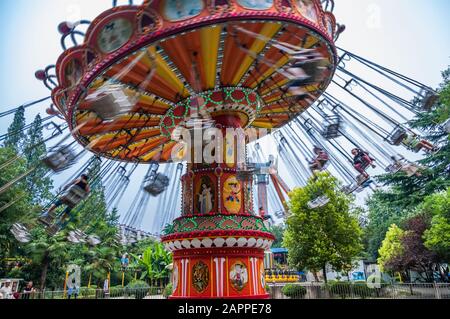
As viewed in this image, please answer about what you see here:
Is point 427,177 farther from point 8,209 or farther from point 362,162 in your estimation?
point 8,209

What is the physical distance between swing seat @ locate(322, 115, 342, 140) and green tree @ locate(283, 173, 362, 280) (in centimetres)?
951

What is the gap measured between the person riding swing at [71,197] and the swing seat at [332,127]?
7.30 meters

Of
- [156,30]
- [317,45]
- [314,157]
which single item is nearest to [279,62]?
[317,45]

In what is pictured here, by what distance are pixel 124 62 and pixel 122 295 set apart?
1936cm

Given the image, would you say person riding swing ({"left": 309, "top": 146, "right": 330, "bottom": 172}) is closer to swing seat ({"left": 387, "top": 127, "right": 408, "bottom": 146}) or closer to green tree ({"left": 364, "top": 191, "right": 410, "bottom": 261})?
swing seat ({"left": 387, "top": 127, "right": 408, "bottom": 146})

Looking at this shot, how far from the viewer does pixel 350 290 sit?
731 inches

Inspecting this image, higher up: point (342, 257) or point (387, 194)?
point (387, 194)

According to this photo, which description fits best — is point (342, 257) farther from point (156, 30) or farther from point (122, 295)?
point (156, 30)

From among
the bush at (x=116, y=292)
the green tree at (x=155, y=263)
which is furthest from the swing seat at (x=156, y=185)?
the green tree at (x=155, y=263)

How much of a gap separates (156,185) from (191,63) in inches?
178

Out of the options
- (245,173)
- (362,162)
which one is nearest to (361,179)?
(362,162)

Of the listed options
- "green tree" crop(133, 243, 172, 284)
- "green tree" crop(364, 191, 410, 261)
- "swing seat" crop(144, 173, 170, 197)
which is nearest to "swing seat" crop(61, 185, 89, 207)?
"swing seat" crop(144, 173, 170, 197)
